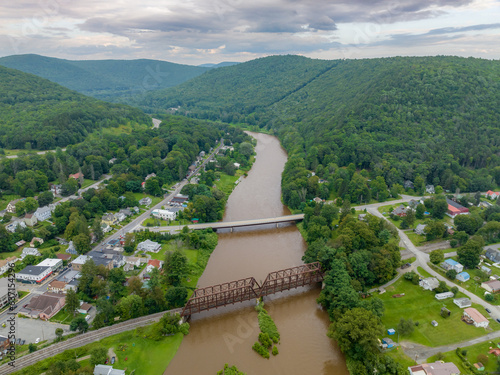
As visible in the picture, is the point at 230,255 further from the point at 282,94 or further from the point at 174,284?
the point at 282,94

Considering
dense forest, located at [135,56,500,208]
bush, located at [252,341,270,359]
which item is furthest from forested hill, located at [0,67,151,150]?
bush, located at [252,341,270,359]

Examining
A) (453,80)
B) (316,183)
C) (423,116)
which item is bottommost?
(316,183)

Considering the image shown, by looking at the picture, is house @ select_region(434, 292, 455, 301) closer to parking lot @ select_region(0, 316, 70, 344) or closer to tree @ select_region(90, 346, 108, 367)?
tree @ select_region(90, 346, 108, 367)

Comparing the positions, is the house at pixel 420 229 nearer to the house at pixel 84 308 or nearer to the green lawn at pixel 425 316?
the green lawn at pixel 425 316

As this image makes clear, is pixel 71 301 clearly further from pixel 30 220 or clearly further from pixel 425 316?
pixel 425 316


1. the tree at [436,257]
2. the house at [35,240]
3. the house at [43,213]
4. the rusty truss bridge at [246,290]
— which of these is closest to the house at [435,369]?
the rusty truss bridge at [246,290]

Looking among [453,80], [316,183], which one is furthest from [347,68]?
[316,183]

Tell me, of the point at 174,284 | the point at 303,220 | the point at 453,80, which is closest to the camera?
the point at 174,284
